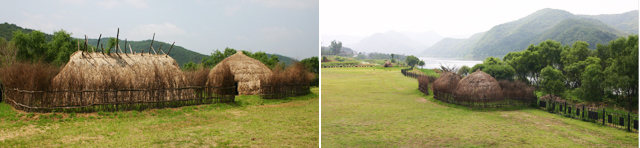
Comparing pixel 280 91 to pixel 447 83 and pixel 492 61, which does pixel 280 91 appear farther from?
pixel 492 61

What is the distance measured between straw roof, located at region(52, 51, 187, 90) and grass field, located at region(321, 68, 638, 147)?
17.0ft

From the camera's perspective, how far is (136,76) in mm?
9031

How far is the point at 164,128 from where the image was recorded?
6309 millimetres

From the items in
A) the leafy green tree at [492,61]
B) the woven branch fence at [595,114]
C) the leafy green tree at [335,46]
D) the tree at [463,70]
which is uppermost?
the leafy green tree at [335,46]

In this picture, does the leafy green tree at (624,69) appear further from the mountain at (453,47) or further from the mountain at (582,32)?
the mountain at (453,47)

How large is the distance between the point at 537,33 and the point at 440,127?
626 cm

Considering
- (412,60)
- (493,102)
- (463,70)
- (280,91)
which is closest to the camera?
(493,102)

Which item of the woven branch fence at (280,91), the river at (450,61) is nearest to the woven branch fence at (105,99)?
the woven branch fence at (280,91)

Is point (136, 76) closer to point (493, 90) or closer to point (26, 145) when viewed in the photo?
point (26, 145)

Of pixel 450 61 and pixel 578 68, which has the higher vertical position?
pixel 450 61

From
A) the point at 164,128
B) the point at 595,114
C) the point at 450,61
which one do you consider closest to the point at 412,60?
the point at 450,61

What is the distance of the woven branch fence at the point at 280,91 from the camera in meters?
11.4

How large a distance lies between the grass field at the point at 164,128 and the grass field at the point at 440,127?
2.78 ft

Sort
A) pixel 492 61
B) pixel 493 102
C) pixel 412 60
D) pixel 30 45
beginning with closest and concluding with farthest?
pixel 493 102, pixel 492 61, pixel 412 60, pixel 30 45
